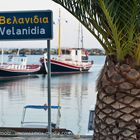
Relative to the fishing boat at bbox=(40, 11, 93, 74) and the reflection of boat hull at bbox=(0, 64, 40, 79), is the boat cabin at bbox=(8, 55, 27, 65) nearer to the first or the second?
the reflection of boat hull at bbox=(0, 64, 40, 79)

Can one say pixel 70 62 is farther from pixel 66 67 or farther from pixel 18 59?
pixel 18 59

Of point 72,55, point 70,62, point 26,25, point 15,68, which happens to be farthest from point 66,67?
point 26,25

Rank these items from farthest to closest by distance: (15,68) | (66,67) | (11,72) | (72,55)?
1. (72,55)
2. (66,67)
3. (15,68)
4. (11,72)

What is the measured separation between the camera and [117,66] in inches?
189

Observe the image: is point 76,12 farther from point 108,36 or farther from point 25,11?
point 25,11

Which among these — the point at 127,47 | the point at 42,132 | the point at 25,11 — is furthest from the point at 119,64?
the point at 42,132

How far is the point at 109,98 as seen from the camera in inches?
190

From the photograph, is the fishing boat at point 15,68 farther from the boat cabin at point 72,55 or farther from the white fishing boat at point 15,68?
the boat cabin at point 72,55

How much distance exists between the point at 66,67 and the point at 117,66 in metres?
63.3

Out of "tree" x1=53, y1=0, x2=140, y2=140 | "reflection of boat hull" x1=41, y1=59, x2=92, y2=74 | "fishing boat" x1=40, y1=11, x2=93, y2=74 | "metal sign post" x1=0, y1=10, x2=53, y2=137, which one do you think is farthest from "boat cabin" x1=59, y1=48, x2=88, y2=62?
"tree" x1=53, y1=0, x2=140, y2=140

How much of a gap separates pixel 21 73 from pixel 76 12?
52.6m

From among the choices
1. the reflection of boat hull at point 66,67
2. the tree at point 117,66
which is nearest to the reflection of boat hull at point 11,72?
the reflection of boat hull at point 66,67

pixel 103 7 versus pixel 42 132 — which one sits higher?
pixel 103 7

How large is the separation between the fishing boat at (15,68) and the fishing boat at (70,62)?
4.94m
